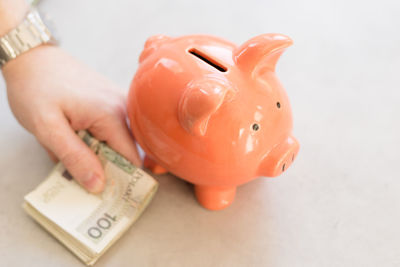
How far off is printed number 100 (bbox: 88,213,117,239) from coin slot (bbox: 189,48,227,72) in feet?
1.19

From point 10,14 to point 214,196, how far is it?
1.84 ft

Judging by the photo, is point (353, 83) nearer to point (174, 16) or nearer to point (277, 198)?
point (277, 198)

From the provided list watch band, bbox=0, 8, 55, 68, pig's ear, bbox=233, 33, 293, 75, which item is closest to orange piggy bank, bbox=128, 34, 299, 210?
pig's ear, bbox=233, 33, 293, 75

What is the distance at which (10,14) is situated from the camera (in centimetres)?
81

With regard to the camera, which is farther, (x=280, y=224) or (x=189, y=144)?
(x=280, y=224)

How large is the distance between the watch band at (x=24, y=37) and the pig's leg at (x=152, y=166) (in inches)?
13.4

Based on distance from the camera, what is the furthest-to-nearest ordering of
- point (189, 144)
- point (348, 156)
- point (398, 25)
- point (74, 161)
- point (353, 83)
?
1. point (398, 25)
2. point (353, 83)
3. point (348, 156)
4. point (74, 161)
5. point (189, 144)

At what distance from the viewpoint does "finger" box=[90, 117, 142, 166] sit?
2.64 ft

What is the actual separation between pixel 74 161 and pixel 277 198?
1.42 feet

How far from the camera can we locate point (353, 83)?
1043mm

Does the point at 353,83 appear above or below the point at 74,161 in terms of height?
below

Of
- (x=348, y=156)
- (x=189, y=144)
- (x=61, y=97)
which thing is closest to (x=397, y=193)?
(x=348, y=156)

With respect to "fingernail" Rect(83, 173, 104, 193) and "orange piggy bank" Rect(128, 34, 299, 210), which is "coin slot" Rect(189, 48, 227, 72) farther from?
Result: "fingernail" Rect(83, 173, 104, 193)

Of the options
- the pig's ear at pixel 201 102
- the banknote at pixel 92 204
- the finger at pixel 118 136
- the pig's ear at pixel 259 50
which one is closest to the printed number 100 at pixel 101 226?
the banknote at pixel 92 204
